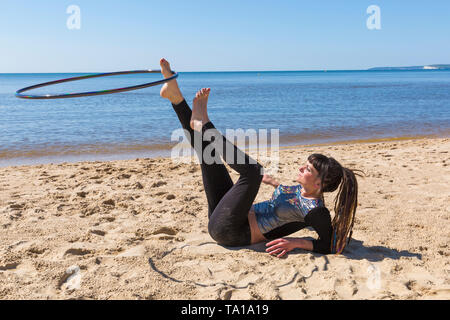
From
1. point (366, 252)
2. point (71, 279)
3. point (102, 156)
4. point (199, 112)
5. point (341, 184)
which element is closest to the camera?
point (71, 279)

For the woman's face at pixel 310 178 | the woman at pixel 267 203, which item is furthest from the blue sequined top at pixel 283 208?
the woman's face at pixel 310 178

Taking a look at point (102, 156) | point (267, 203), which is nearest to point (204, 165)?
point (267, 203)

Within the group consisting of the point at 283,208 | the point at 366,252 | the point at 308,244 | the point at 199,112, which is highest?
Result: the point at 199,112

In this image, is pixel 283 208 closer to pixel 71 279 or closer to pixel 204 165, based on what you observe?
pixel 204 165

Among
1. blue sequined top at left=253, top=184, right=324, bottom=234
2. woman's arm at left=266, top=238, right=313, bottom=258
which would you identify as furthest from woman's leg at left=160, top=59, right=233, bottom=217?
woman's arm at left=266, top=238, right=313, bottom=258

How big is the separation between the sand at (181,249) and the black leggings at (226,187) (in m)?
0.18

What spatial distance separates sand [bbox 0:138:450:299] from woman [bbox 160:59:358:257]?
0.41ft

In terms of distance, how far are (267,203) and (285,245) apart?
378 millimetres

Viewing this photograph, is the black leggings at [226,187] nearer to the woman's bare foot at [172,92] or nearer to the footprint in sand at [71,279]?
the woman's bare foot at [172,92]

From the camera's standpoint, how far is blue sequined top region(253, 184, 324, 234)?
10.4 feet

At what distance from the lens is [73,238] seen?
3.63 meters

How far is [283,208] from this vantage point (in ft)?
10.7

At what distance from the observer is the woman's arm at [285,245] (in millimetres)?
3266
